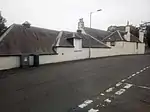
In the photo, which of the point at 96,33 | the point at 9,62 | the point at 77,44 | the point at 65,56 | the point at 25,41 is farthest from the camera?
the point at 96,33

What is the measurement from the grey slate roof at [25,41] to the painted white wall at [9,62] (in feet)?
1.79

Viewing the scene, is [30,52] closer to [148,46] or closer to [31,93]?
[31,93]

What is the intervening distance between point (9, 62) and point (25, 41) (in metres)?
4.67

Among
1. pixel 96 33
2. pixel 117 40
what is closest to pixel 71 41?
pixel 117 40

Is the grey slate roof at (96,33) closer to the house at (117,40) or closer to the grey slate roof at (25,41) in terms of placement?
the house at (117,40)

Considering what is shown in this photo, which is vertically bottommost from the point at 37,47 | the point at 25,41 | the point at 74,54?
the point at 74,54

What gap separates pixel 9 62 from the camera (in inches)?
731

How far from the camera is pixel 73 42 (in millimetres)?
27844

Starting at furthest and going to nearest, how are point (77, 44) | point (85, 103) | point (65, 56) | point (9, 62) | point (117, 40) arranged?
point (117, 40) < point (77, 44) < point (65, 56) < point (9, 62) < point (85, 103)

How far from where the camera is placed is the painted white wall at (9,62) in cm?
1775

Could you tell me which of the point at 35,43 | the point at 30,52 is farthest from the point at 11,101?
the point at 35,43

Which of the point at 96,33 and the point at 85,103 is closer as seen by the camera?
the point at 85,103

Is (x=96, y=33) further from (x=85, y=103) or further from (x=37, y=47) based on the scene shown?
(x=85, y=103)

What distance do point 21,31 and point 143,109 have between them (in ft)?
68.1
